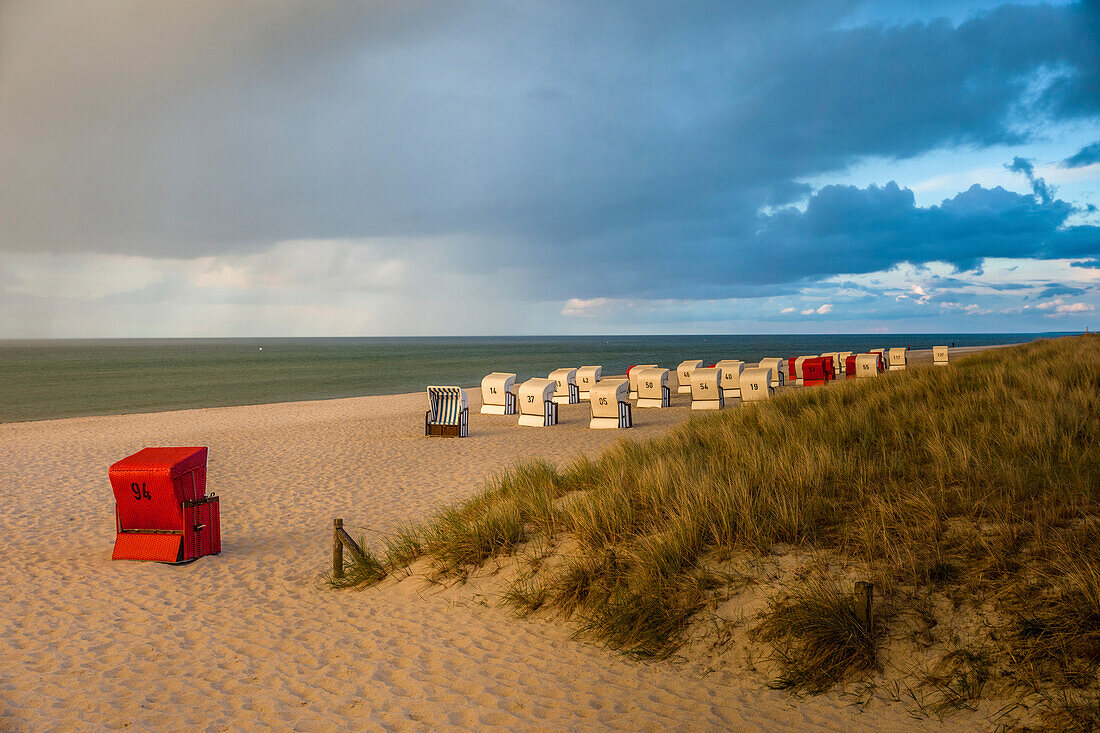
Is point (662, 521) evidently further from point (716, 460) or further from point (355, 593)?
point (355, 593)

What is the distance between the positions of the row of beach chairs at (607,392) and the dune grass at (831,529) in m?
7.05

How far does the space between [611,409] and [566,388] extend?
19.2 ft

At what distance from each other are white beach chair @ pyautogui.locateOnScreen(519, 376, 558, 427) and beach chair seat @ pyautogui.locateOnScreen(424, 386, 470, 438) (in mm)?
2122

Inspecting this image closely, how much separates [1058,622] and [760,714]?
175 centimetres

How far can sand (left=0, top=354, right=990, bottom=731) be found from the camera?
12.5 feet

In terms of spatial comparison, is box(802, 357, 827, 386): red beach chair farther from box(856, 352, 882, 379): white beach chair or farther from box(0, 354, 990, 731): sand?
box(0, 354, 990, 731): sand

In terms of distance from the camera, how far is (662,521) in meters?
5.60

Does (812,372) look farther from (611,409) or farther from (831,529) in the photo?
(831,529)

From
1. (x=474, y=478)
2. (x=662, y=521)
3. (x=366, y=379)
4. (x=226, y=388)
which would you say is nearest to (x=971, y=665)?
(x=662, y=521)

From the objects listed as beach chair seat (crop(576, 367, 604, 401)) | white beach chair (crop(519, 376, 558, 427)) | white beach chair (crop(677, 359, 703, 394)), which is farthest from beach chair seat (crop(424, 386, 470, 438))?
white beach chair (crop(677, 359, 703, 394))

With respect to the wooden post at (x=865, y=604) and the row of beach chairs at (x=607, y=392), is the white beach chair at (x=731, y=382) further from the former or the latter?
the wooden post at (x=865, y=604)

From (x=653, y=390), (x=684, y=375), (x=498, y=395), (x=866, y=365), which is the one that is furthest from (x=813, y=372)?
(x=498, y=395)

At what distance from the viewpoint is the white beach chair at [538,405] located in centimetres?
1788

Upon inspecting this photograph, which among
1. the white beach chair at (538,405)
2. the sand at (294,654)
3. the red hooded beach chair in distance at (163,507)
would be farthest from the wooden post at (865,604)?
the white beach chair at (538,405)
